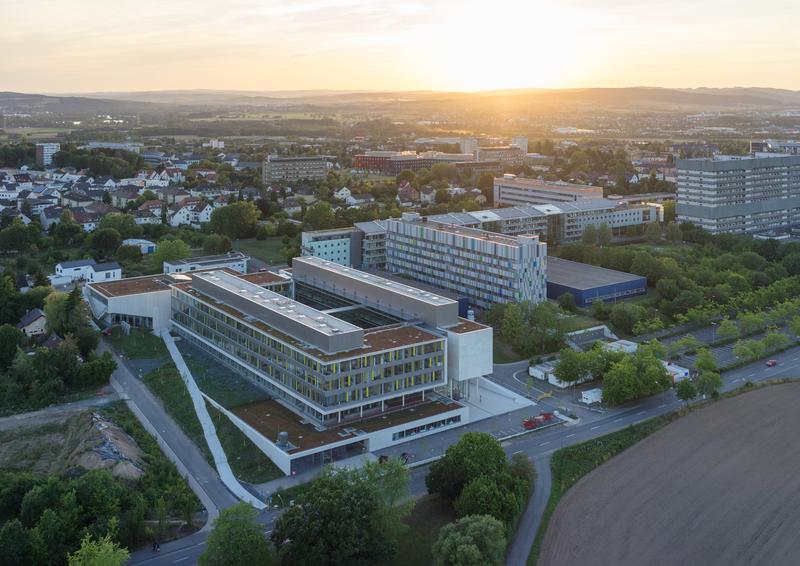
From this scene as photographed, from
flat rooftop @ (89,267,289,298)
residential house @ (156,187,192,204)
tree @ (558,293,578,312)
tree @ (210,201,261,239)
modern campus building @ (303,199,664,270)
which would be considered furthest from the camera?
residential house @ (156,187,192,204)

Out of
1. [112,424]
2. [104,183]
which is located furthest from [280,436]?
[104,183]

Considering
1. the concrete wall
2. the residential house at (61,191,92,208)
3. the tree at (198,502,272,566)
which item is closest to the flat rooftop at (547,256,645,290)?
the concrete wall

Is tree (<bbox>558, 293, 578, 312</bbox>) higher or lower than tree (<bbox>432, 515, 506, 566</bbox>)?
higher

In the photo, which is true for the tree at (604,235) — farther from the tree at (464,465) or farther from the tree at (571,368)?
the tree at (464,465)

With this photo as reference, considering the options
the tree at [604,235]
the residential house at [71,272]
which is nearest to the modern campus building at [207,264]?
the residential house at [71,272]

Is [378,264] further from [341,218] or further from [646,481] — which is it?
[646,481]

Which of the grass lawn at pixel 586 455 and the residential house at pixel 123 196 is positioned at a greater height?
the residential house at pixel 123 196

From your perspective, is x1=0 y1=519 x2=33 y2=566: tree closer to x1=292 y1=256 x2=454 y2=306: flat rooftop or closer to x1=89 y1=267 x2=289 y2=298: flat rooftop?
x1=292 y1=256 x2=454 y2=306: flat rooftop
